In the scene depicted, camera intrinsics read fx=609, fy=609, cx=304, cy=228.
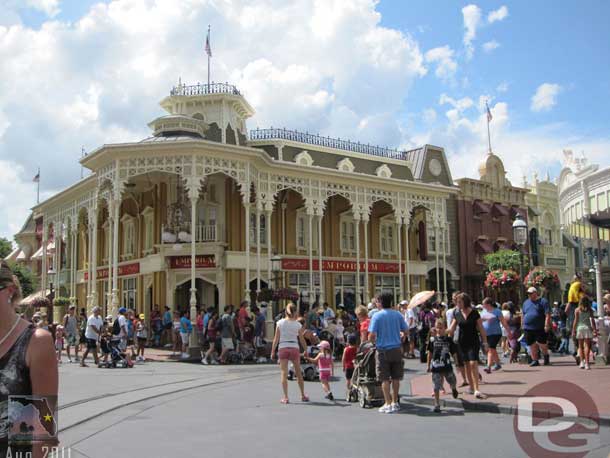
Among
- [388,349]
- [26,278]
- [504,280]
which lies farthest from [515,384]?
[26,278]

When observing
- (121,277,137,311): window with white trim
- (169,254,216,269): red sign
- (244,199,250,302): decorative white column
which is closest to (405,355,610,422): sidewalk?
(244,199,250,302): decorative white column

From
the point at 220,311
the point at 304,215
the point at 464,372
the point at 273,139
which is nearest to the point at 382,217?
the point at 304,215

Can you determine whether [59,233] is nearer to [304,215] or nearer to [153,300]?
[153,300]

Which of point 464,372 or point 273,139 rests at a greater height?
point 273,139

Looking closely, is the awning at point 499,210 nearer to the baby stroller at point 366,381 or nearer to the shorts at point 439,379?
the baby stroller at point 366,381

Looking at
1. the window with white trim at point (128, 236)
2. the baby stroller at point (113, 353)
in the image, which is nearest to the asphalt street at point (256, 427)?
the baby stroller at point (113, 353)

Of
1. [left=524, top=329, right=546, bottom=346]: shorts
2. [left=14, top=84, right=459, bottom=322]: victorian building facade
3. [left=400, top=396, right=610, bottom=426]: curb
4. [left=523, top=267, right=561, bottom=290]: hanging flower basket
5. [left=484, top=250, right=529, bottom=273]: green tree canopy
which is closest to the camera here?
[left=400, top=396, right=610, bottom=426]: curb

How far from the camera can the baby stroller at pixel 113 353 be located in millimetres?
18734

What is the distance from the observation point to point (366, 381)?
10.7m

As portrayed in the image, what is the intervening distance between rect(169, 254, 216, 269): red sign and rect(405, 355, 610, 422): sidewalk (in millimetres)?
15550

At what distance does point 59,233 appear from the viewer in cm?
3512

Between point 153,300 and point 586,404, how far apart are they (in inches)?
917

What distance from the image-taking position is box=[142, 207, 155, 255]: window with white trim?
99.0 ft

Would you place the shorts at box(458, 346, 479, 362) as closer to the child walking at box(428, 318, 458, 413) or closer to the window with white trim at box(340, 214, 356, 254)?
the child walking at box(428, 318, 458, 413)
